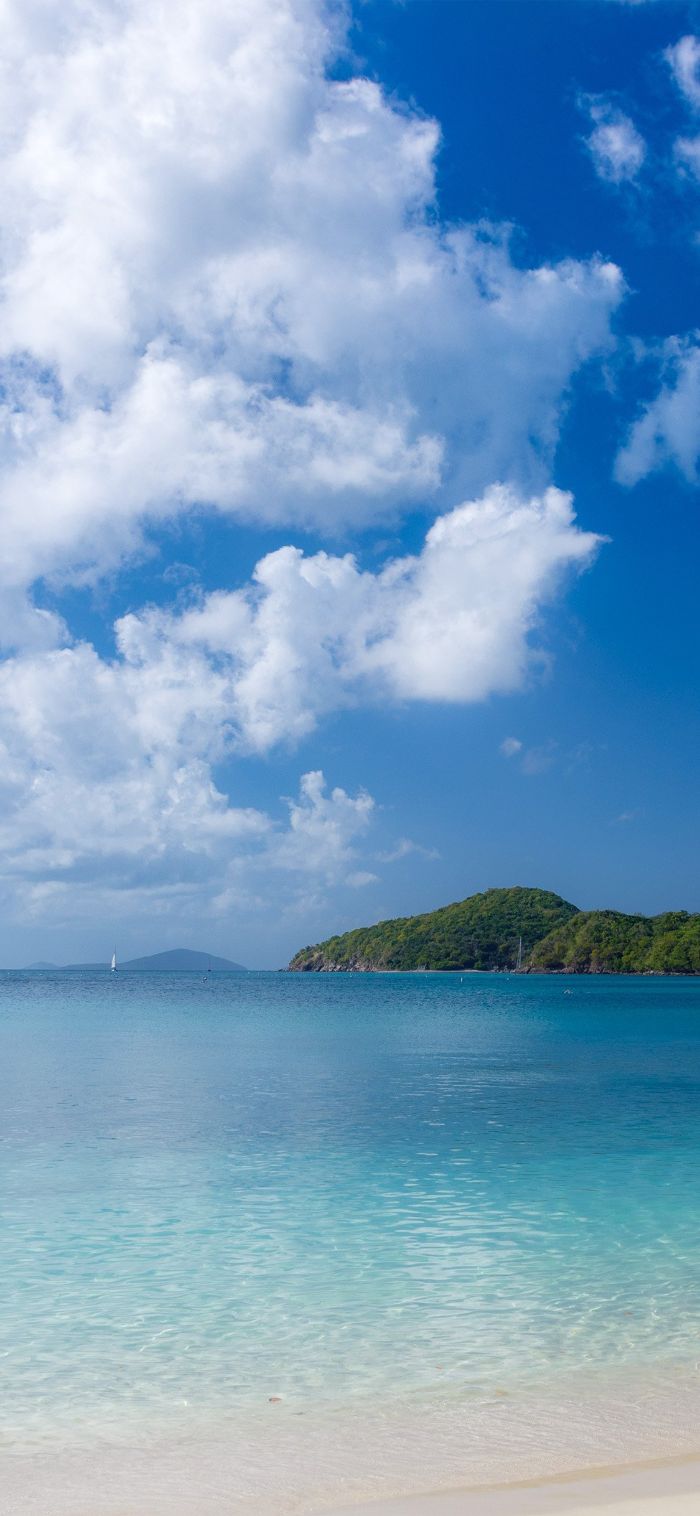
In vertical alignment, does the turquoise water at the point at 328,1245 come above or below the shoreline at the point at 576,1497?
below

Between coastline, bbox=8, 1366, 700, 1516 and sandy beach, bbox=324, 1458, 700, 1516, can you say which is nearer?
sandy beach, bbox=324, 1458, 700, 1516

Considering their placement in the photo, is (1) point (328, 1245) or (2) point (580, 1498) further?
(1) point (328, 1245)

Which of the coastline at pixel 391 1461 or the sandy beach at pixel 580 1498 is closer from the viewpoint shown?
the sandy beach at pixel 580 1498

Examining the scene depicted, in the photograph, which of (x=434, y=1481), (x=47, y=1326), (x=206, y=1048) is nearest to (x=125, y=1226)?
(x=47, y=1326)

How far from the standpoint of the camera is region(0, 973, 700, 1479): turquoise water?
9.03 metres

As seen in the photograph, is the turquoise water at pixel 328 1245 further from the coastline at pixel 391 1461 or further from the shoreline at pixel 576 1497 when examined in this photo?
the shoreline at pixel 576 1497

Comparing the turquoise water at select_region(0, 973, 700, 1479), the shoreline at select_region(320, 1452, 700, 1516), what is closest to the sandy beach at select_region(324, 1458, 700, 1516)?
the shoreline at select_region(320, 1452, 700, 1516)

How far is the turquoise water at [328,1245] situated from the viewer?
9031mm

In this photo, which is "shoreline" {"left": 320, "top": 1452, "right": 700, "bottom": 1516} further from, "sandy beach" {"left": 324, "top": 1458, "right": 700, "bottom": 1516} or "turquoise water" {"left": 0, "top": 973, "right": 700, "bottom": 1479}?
"turquoise water" {"left": 0, "top": 973, "right": 700, "bottom": 1479}

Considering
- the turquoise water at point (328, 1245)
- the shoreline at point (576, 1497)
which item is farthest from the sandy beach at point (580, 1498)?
the turquoise water at point (328, 1245)

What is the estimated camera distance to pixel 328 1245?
13219mm

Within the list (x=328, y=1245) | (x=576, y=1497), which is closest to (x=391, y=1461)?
(x=576, y=1497)

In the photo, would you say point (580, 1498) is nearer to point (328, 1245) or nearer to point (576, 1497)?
point (576, 1497)

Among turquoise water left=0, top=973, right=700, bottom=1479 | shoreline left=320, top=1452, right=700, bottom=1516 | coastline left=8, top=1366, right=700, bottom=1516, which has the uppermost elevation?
shoreline left=320, top=1452, right=700, bottom=1516
